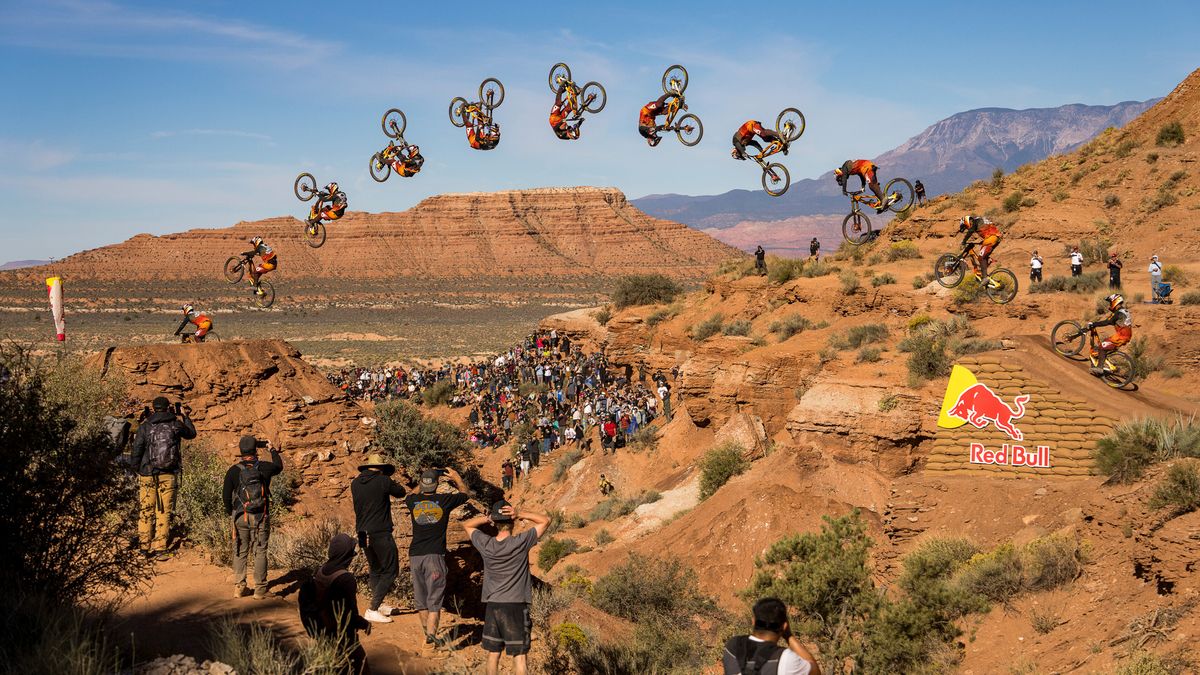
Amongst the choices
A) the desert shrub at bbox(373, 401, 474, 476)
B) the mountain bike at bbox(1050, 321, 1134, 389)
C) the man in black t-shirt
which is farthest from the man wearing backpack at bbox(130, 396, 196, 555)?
the mountain bike at bbox(1050, 321, 1134, 389)

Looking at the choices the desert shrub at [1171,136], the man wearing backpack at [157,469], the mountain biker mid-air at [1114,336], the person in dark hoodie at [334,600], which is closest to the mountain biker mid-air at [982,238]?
the mountain biker mid-air at [1114,336]

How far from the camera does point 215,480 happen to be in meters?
13.2

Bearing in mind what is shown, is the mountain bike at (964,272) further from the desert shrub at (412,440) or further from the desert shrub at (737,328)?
the desert shrub at (412,440)

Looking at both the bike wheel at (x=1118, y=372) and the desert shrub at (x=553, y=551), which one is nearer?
the bike wheel at (x=1118, y=372)

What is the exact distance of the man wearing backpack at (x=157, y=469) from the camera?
9.91 meters

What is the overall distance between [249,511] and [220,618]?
1135 mm

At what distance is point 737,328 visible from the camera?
32.5 metres

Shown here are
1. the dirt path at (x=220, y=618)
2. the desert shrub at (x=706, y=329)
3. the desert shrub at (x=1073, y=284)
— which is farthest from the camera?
the desert shrub at (x=706, y=329)

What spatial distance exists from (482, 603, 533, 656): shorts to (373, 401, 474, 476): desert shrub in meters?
14.0

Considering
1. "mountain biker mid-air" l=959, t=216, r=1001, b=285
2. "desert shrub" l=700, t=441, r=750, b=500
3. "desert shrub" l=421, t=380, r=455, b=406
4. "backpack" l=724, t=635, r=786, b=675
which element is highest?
"mountain biker mid-air" l=959, t=216, r=1001, b=285

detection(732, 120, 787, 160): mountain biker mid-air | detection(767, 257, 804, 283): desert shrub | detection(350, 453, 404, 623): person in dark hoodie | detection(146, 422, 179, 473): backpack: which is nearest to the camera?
detection(350, 453, 404, 623): person in dark hoodie

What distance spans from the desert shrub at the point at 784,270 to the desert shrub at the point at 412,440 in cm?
1618

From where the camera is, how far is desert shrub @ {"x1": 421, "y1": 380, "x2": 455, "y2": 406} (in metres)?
40.5

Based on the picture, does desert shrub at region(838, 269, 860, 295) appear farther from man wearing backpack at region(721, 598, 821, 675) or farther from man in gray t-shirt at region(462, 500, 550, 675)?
man wearing backpack at region(721, 598, 821, 675)
